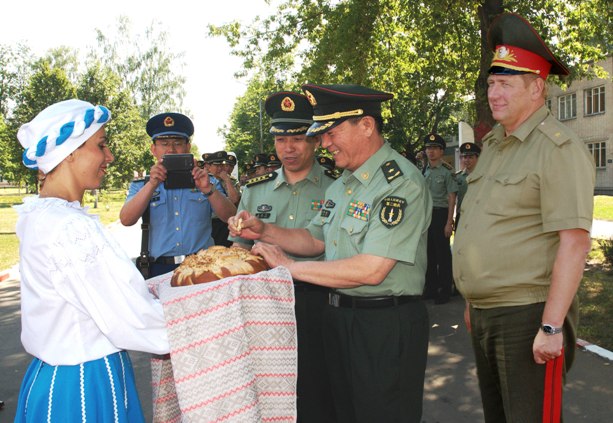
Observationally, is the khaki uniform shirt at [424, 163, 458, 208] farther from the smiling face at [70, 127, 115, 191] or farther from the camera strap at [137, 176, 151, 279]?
the smiling face at [70, 127, 115, 191]

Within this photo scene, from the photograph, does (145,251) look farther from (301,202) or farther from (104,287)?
(104,287)

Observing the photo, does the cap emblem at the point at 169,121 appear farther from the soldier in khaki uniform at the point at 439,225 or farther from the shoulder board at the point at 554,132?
the soldier in khaki uniform at the point at 439,225

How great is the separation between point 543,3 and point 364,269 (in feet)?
31.9

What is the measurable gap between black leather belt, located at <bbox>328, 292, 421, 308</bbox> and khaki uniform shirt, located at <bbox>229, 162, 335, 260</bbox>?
921mm

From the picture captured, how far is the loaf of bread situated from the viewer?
2.23m

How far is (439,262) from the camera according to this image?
8.23m

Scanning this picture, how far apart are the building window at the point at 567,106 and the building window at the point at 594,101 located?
3.27 feet

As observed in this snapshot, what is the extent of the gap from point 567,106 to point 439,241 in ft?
105

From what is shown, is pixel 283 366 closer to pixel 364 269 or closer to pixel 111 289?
pixel 364 269

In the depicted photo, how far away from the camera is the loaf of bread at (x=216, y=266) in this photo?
2232 mm

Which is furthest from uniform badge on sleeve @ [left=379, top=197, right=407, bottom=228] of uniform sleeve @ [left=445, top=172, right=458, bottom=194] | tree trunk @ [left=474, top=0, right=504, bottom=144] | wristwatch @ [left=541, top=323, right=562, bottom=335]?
uniform sleeve @ [left=445, top=172, right=458, bottom=194]

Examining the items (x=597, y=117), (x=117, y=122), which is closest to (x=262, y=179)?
(x=117, y=122)

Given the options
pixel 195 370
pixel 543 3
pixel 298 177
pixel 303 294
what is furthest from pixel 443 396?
pixel 543 3

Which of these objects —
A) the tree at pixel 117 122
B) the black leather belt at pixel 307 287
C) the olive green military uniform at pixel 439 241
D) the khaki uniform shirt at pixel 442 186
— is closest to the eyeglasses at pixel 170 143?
the black leather belt at pixel 307 287
